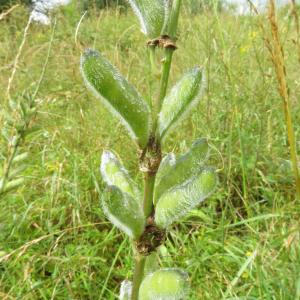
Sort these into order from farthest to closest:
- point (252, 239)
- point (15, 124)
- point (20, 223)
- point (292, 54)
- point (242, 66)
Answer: point (292, 54), point (242, 66), point (20, 223), point (252, 239), point (15, 124)

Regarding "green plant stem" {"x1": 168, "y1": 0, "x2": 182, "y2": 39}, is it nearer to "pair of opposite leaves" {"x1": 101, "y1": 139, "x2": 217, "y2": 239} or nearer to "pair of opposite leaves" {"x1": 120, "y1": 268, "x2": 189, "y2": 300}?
"pair of opposite leaves" {"x1": 101, "y1": 139, "x2": 217, "y2": 239}

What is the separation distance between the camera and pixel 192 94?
666 millimetres

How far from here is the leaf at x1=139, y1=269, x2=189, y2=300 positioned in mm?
634

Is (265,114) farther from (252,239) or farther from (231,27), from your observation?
(231,27)

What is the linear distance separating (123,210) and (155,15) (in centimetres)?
26

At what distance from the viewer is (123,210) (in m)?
0.63

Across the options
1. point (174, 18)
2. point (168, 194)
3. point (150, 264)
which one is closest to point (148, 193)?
point (168, 194)

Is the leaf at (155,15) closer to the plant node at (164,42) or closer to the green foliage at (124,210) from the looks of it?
the plant node at (164,42)

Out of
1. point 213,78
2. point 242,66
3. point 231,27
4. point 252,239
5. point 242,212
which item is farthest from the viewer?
point 231,27

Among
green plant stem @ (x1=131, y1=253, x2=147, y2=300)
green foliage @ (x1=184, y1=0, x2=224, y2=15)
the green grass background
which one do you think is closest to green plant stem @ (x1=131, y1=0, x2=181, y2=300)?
green plant stem @ (x1=131, y1=253, x2=147, y2=300)

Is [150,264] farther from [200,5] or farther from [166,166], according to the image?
[200,5]

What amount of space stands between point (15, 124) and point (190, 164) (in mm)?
471

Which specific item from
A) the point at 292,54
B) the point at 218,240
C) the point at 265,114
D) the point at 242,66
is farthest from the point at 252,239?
the point at 292,54

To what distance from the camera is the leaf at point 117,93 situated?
0.64 meters
